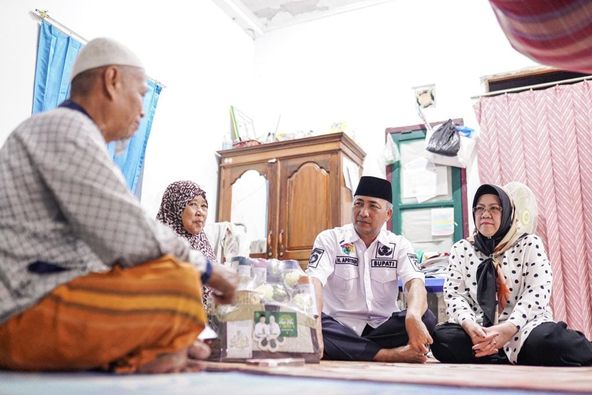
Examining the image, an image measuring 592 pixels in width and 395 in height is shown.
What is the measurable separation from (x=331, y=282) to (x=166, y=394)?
6.36ft

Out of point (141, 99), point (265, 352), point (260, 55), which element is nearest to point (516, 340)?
point (265, 352)

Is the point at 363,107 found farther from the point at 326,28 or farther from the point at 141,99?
the point at 141,99

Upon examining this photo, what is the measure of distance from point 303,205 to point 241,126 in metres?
1.14

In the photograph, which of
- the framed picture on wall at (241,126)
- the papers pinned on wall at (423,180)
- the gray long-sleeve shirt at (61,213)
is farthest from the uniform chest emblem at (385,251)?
the framed picture on wall at (241,126)

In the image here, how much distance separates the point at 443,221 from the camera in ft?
13.5

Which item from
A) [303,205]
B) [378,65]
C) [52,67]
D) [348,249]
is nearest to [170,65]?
[52,67]

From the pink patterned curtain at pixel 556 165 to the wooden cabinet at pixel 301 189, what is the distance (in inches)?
41.6

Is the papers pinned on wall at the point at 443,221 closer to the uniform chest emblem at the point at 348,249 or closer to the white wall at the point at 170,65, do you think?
the uniform chest emblem at the point at 348,249

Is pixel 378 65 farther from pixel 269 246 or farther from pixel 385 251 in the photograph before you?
pixel 385 251

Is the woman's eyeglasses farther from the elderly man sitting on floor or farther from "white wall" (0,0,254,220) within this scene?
"white wall" (0,0,254,220)

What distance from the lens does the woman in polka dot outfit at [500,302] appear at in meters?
2.38

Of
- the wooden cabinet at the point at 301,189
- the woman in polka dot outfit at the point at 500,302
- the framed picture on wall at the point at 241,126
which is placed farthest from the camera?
the framed picture on wall at the point at 241,126

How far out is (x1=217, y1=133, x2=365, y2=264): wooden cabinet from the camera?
4.16 m

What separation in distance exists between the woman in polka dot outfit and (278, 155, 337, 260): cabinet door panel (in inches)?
Result: 57.8
